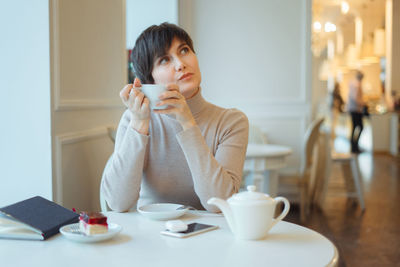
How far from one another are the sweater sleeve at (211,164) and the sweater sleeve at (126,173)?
0.46 ft

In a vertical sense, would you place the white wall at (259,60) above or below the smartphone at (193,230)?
above

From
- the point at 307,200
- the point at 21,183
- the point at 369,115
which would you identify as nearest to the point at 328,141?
the point at 307,200

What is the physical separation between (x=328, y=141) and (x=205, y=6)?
1.83m

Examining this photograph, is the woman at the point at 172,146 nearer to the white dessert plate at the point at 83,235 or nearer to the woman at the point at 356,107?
the white dessert plate at the point at 83,235

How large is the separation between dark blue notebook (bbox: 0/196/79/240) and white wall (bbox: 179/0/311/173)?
148 inches

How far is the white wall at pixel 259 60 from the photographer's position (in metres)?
4.75

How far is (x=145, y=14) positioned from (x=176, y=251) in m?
3.32

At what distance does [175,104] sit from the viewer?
1.29 meters

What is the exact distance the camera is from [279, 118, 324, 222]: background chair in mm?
4133

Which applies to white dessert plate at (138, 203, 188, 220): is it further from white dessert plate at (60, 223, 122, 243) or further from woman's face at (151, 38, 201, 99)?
woman's face at (151, 38, 201, 99)

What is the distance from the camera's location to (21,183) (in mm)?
1765

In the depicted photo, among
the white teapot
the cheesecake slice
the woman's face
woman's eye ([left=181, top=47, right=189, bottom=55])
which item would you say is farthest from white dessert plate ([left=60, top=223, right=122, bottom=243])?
woman's eye ([left=181, top=47, right=189, bottom=55])

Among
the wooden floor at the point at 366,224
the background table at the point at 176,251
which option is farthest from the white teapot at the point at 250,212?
the wooden floor at the point at 366,224

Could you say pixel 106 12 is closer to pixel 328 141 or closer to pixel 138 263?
pixel 138 263
